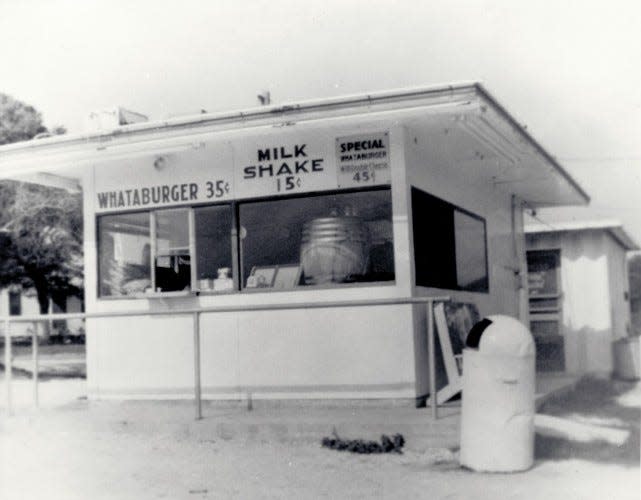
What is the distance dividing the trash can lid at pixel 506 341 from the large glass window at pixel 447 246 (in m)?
2.25

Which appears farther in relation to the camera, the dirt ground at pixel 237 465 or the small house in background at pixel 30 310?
the small house in background at pixel 30 310

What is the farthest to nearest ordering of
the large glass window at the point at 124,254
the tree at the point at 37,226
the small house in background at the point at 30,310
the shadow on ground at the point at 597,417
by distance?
the small house in background at the point at 30,310 < the tree at the point at 37,226 < the large glass window at the point at 124,254 < the shadow on ground at the point at 597,417

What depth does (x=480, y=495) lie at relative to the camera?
5637mm

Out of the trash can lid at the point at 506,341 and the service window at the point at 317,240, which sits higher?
the service window at the point at 317,240

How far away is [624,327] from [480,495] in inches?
505

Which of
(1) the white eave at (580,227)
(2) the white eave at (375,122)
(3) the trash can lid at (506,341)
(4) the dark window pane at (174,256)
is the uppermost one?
(2) the white eave at (375,122)

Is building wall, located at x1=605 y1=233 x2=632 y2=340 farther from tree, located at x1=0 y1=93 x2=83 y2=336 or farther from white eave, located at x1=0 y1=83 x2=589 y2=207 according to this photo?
tree, located at x1=0 y1=93 x2=83 y2=336

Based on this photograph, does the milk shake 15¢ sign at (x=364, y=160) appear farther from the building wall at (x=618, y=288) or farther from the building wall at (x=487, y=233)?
the building wall at (x=618, y=288)

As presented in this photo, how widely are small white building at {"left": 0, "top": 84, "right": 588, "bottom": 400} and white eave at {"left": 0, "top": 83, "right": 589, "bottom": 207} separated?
0.02 metres

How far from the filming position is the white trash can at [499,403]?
245 inches

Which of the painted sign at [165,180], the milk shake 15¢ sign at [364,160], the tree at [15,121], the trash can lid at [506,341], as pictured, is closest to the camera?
the trash can lid at [506,341]

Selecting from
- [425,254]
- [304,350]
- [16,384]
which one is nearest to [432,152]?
[425,254]

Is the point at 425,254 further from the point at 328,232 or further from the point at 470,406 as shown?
the point at 470,406

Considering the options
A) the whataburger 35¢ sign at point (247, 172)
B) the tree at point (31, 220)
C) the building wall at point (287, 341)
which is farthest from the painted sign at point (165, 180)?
the tree at point (31, 220)
